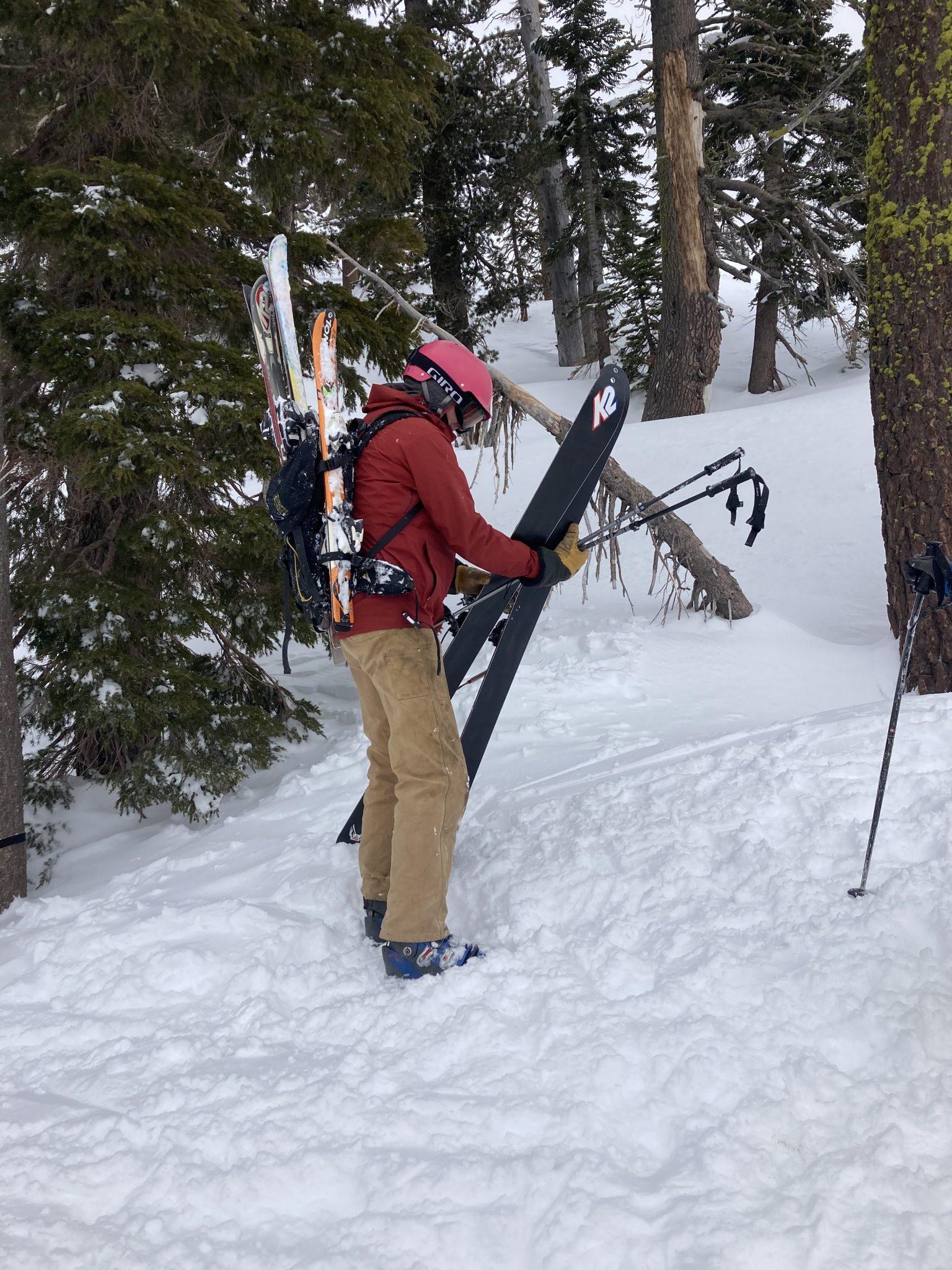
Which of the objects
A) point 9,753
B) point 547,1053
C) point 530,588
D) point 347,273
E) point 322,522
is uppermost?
point 347,273

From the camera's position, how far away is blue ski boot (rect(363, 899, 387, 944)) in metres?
3.36

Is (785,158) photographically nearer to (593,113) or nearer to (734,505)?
(593,113)

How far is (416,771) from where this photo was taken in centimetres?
308

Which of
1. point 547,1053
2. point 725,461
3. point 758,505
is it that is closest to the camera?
point 547,1053

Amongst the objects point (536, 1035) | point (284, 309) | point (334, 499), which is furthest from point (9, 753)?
point (536, 1035)

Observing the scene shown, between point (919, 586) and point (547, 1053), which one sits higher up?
point (919, 586)

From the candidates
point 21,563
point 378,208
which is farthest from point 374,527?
point 378,208

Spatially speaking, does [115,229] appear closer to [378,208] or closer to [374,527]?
[374,527]

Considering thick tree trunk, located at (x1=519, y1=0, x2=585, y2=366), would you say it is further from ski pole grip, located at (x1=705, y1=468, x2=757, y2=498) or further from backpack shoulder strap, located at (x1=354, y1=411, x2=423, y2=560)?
backpack shoulder strap, located at (x1=354, y1=411, x2=423, y2=560)

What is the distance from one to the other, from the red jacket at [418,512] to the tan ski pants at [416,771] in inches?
4.2

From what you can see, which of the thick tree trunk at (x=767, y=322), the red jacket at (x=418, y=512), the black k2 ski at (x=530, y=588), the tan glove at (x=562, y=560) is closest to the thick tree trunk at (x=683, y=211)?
the thick tree trunk at (x=767, y=322)

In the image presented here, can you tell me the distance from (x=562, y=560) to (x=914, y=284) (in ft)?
10.1

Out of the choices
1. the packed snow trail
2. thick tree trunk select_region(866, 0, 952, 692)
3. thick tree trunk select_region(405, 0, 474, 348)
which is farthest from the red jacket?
thick tree trunk select_region(405, 0, 474, 348)

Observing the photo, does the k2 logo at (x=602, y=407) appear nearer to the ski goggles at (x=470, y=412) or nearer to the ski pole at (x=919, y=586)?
the ski goggles at (x=470, y=412)
